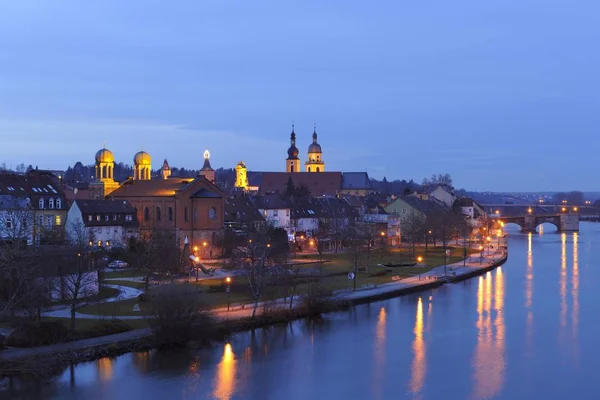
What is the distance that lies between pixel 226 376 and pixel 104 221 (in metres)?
25.5

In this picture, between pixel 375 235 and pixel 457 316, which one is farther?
pixel 375 235

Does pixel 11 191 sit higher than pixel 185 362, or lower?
higher

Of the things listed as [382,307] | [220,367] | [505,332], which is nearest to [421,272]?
[382,307]

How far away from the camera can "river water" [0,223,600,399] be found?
1764 cm

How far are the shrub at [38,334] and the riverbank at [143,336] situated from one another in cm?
31

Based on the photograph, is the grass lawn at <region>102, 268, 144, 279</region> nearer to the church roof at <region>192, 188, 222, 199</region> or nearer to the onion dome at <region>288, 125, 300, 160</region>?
the church roof at <region>192, 188, 222, 199</region>

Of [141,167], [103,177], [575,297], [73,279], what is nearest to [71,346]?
[73,279]

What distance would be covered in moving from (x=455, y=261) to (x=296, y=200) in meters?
16.8

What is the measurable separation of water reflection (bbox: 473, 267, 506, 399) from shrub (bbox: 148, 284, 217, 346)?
7.63 metres

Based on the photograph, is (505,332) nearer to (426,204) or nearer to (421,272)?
(421,272)

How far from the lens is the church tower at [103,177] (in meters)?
54.3

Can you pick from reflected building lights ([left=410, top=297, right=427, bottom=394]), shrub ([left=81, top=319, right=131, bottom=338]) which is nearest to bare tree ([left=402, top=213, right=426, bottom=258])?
reflected building lights ([left=410, top=297, right=427, bottom=394])

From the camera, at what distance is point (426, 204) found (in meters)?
66.7

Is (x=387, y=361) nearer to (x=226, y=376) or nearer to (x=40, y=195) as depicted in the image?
(x=226, y=376)
